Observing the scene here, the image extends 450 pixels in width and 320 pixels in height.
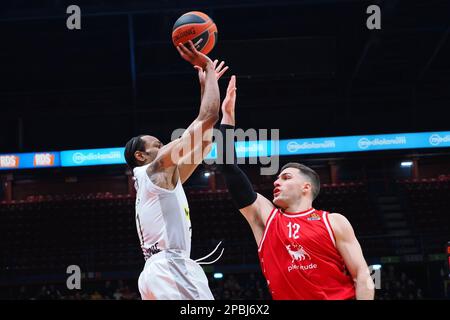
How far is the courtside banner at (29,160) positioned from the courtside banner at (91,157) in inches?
10.8

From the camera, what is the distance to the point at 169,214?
3729 mm

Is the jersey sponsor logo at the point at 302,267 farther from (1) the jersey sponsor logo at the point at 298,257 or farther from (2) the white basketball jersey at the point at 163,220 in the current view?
(2) the white basketball jersey at the point at 163,220

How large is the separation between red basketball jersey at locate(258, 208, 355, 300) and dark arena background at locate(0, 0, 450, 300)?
9.69 meters

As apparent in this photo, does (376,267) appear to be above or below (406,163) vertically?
below

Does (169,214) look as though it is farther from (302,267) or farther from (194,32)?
(194,32)

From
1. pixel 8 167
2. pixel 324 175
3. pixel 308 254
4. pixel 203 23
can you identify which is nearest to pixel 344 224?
pixel 308 254

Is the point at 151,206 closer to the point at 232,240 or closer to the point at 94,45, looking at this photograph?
the point at 232,240

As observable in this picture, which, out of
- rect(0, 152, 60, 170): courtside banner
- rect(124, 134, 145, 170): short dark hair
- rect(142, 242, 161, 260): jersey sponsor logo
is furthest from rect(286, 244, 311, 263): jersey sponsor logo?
rect(0, 152, 60, 170): courtside banner

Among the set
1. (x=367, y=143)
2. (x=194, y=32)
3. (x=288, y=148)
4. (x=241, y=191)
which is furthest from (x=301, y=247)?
(x=367, y=143)

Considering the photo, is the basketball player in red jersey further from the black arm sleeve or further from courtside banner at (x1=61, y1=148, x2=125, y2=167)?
courtside banner at (x1=61, y1=148, x2=125, y2=167)

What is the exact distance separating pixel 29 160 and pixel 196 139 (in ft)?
44.2

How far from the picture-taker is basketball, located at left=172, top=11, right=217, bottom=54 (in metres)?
4.63

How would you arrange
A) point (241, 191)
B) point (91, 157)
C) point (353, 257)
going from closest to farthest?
point (353, 257)
point (241, 191)
point (91, 157)
